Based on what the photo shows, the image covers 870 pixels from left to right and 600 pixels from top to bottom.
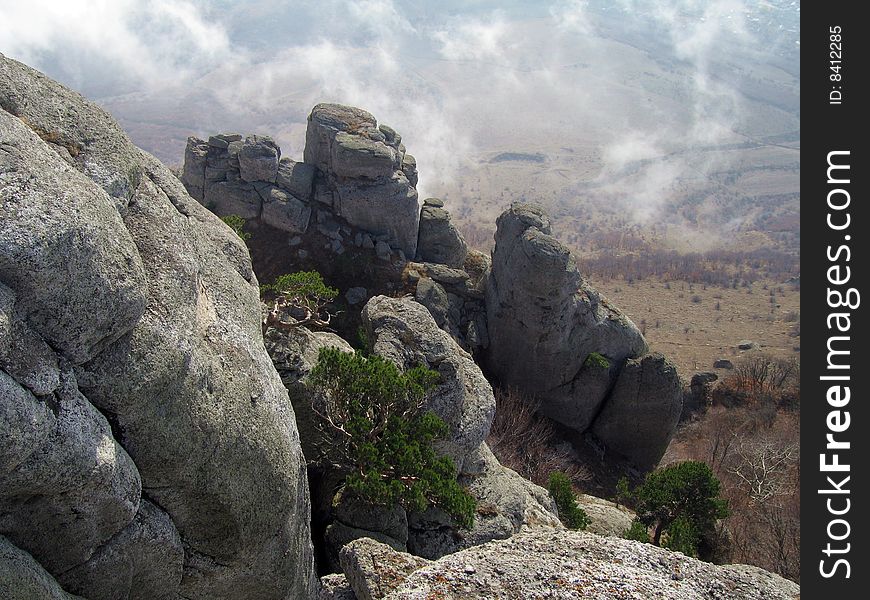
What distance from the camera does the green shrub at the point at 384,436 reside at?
16688mm

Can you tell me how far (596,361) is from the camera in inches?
1624

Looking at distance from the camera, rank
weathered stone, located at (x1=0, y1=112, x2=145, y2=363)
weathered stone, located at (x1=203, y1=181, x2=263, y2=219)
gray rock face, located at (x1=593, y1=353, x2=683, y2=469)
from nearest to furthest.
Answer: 1. weathered stone, located at (x1=0, y1=112, x2=145, y2=363)
2. gray rock face, located at (x1=593, y1=353, x2=683, y2=469)
3. weathered stone, located at (x1=203, y1=181, x2=263, y2=219)

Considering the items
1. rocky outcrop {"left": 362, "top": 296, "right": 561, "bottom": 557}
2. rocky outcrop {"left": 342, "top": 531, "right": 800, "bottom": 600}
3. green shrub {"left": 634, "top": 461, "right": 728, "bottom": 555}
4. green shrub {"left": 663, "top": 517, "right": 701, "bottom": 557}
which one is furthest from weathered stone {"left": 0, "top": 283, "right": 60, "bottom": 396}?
green shrub {"left": 634, "top": 461, "right": 728, "bottom": 555}

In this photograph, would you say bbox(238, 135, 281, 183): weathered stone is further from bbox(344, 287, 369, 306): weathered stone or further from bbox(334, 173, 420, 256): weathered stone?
bbox(344, 287, 369, 306): weathered stone

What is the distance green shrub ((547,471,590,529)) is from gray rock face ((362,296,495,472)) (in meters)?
5.67

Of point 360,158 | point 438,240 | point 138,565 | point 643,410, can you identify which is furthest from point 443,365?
point 438,240

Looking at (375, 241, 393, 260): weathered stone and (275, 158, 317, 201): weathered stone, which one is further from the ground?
(275, 158, 317, 201): weathered stone

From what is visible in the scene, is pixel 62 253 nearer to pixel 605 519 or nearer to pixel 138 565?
pixel 138 565

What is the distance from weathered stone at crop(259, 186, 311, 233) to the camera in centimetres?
4209

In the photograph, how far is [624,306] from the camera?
11850cm

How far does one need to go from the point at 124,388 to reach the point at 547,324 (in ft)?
105

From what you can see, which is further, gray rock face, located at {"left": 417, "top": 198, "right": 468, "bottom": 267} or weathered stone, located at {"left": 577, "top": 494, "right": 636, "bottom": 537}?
gray rock face, located at {"left": 417, "top": 198, "right": 468, "bottom": 267}
